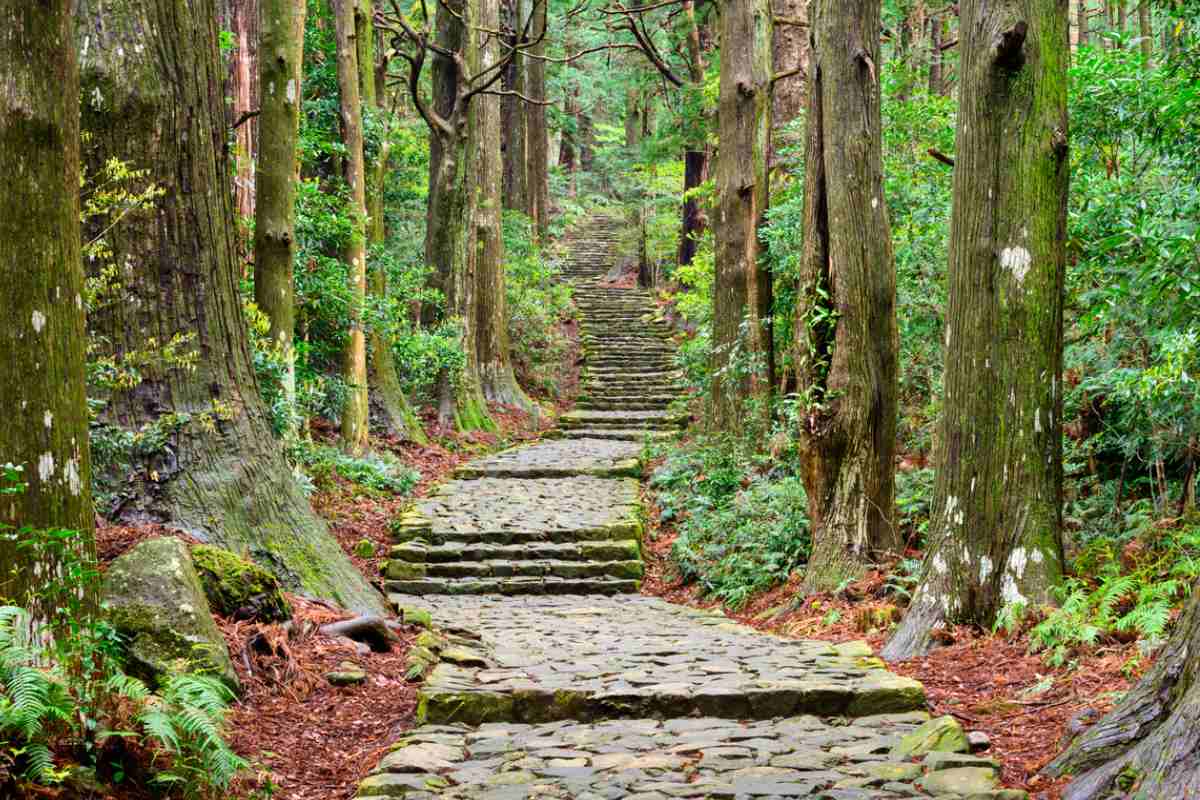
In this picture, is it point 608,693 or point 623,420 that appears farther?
point 623,420

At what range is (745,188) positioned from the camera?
13.0m

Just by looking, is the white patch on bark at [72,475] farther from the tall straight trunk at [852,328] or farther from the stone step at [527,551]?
the stone step at [527,551]

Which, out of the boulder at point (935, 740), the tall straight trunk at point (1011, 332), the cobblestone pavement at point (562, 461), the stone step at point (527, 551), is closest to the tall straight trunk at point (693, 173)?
the cobblestone pavement at point (562, 461)

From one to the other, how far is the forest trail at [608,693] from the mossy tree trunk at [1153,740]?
1.21 ft

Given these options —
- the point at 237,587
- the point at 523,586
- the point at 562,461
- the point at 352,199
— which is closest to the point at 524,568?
the point at 523,586

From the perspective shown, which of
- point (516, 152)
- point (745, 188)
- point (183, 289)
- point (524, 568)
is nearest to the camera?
point (183, 289)

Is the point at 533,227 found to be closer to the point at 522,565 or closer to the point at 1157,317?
the point at 522,565

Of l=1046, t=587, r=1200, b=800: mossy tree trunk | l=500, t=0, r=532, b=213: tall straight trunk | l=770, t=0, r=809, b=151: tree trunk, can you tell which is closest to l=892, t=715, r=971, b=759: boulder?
l=1046, t=587, r=1200, b=800: mossy tree trunk

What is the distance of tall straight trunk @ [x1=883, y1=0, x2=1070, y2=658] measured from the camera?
607 cm

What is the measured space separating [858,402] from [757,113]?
614 centimetres

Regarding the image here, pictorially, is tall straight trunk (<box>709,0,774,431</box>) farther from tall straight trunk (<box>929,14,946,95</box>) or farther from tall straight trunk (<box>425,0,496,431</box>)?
tall straight trunk (<box>929,14,946,95</box>)

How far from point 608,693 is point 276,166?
7217mm

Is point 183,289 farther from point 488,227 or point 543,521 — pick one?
point 488,227

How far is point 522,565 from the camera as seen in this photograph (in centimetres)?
1117
